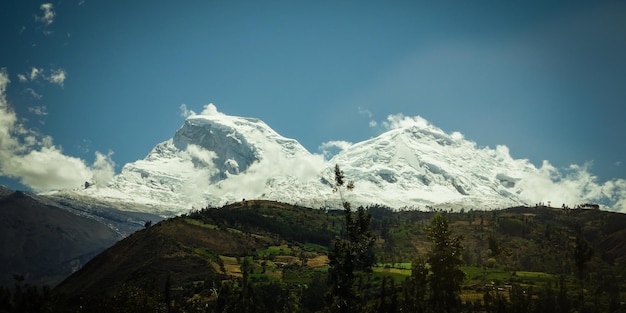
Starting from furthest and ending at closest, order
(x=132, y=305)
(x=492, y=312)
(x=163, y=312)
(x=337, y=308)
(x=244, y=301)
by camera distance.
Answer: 1. (x=492, y=312)
2. (x=244, y=301)
3. (x=163, y=312)
4. (x=132, y=305)
5. (x=337, y=308)

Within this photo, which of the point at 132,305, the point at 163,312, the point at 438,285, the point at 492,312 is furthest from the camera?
the point at 492,312

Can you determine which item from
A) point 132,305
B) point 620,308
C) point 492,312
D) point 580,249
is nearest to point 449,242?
point 132,305

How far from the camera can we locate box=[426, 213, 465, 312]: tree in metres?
77.3

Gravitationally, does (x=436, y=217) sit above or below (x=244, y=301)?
above

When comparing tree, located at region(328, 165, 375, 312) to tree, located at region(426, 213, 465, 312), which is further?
tree, located at region(426, 213, 465, 312)

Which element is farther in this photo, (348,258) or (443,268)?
(443,268)

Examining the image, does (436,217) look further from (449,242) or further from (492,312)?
(492,312)

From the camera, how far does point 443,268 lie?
7731cm

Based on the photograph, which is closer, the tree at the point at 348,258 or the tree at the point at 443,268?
the tree at the point at 348,258

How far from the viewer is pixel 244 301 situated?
412ft

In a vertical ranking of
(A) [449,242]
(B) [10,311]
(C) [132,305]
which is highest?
(A) [449,242]

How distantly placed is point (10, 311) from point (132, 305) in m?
82.4

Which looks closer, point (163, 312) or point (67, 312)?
point (163, 312)

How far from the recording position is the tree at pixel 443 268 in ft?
254
